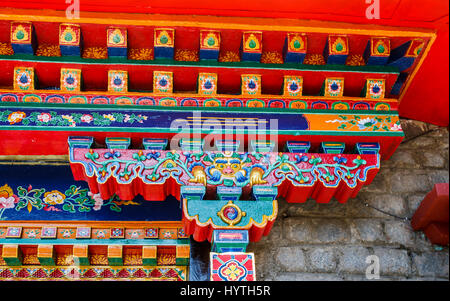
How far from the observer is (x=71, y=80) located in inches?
161

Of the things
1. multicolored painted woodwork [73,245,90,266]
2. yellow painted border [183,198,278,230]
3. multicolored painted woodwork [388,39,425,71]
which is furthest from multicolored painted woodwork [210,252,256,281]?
multicolored painted woodwork [388,39,425,71]

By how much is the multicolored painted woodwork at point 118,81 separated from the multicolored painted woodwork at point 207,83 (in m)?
0.55

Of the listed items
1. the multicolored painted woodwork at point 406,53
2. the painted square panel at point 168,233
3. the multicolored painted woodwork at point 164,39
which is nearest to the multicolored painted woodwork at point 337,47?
the multicolored painted woodwork at point 406,53

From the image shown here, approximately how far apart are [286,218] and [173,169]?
3.80 feet

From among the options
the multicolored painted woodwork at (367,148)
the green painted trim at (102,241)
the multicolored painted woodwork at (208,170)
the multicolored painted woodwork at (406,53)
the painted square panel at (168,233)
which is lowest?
the green painted trim at (102,241)

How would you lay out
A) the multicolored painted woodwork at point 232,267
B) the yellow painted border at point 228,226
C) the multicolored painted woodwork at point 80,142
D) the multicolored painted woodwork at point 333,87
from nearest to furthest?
the multicolored painted woodwork at point 232,267
the yellow painted border at point 228,226
the multicolored painted woodwork at point 80,142
the multicolored painted woodwork at point 333,87

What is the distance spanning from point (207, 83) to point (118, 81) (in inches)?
26.0

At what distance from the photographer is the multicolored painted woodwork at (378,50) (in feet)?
13.9

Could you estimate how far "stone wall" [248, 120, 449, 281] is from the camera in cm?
431

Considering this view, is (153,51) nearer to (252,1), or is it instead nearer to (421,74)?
(252,1)

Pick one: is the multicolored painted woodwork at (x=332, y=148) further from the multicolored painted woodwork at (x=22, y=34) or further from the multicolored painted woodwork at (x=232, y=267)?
the multicolored painted woodwork at (x=22, y=34)

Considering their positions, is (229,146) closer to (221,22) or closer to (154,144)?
(154,144)

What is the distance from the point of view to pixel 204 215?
3750 mm

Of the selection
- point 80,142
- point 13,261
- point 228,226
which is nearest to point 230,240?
point 228,226
